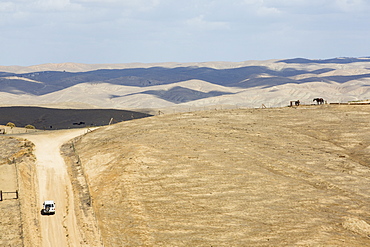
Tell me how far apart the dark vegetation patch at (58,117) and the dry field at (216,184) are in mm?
59624

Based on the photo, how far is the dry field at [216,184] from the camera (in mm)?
48969

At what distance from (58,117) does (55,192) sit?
10799 cm

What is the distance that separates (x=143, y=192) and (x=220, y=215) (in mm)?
9594

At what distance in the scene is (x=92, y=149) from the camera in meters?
78.0

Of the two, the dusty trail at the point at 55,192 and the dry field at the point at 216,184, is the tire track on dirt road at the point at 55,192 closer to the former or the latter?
the dusty trail at the point at 55,192

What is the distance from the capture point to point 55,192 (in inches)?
2329

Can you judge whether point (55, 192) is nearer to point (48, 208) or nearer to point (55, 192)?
point (55, 192)

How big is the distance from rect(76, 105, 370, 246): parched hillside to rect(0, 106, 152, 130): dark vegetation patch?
60.1 m

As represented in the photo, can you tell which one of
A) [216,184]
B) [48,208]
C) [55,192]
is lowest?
[216,184]

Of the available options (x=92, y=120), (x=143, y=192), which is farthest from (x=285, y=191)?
(x=92, y=120)

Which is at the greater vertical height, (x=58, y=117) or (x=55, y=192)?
(x=55, y=192)

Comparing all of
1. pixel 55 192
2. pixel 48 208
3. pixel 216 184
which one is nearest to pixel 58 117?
pixel 55 192

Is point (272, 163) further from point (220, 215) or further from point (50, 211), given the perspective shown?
point (50, 211)

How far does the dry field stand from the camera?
48969 millimetres
